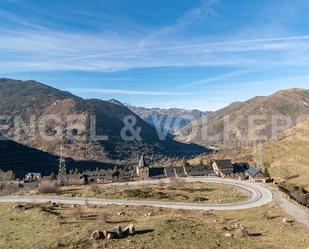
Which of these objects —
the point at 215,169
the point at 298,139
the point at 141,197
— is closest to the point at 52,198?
the point at 141,197

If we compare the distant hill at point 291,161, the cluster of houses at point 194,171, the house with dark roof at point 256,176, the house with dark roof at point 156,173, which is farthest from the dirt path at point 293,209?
the house with dark roof at point 156,173

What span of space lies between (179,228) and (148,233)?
175 inches

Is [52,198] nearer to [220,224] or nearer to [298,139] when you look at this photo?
[220,224]

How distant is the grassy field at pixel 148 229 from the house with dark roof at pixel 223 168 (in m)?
86.6

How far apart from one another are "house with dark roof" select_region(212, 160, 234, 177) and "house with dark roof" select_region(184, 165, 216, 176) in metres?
2.36

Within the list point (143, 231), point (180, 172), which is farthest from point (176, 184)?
point (143, 231)

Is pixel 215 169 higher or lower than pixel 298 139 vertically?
lower

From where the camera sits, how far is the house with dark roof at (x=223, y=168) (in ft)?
497

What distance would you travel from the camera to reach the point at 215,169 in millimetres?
160125

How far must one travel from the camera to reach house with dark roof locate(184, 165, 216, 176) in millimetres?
152625

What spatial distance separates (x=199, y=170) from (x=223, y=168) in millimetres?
9297

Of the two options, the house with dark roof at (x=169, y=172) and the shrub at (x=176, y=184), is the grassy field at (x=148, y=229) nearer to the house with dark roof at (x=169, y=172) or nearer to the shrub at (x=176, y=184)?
the shrub at (x=176, y=184)

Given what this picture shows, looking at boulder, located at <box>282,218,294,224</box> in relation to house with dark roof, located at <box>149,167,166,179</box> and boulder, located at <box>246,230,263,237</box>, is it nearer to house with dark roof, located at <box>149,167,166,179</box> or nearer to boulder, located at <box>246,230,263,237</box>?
boulder, located at <box>246,230,263,237</box>

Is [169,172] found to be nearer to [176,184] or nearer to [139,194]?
[176,184]
